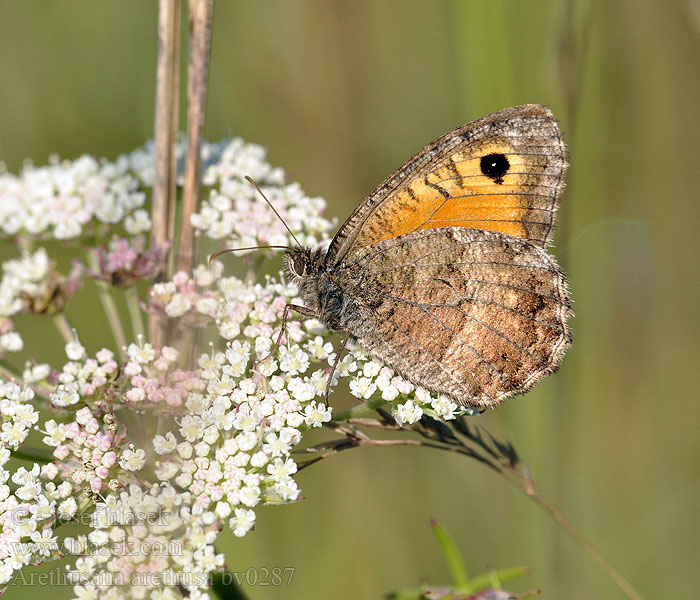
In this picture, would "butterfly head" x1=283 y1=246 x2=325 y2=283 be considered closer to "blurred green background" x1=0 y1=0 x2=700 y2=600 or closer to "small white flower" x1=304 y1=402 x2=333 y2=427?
"small white flower" x1=304 y1=402 x2=333 y2=427

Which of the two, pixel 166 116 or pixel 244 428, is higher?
pixel 166 116

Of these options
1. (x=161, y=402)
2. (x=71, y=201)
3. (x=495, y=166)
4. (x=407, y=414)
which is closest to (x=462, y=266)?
(x=495, y=166)

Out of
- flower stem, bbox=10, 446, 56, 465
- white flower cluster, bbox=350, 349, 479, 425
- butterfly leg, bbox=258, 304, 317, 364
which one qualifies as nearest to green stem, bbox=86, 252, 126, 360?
flower stem, bbox=10, 446, 56, 465

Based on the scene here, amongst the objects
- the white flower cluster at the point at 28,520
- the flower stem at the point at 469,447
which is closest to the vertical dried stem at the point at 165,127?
the white flower cluster at the point at 28,520

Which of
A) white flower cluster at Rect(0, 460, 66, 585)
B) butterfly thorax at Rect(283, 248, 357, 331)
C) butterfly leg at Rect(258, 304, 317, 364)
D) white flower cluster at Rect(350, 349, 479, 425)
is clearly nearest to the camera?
white flower cluster at Rect(0, 460, 66, 585)

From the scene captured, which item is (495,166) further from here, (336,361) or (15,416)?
(15,416)

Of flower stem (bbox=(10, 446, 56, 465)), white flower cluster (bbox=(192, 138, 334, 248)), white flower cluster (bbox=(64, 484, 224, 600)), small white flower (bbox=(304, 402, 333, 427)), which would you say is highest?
white flower cluster (bbox=(192, 138, 334, 248))

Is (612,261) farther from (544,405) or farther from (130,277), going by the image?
(130,277)
